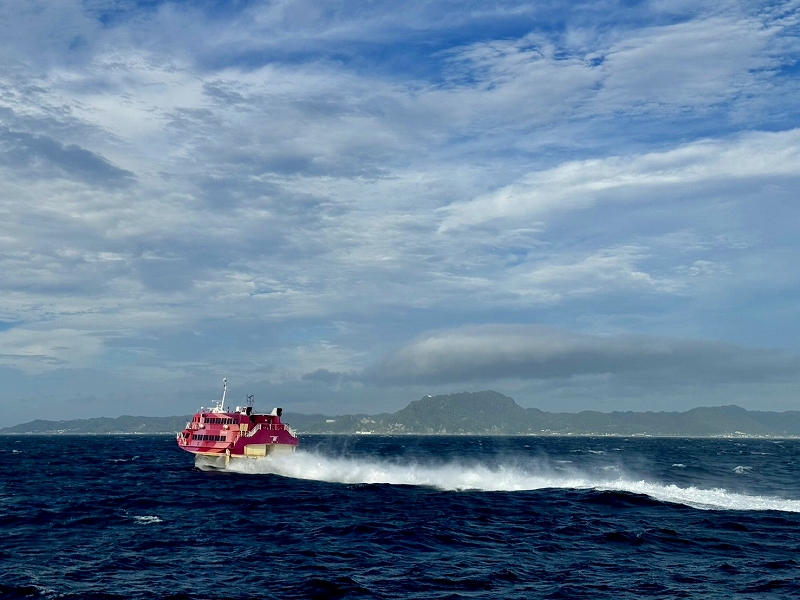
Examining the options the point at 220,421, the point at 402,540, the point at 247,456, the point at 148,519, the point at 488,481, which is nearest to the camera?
the point at 402,540

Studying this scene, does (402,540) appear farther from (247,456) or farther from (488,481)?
(247,456)

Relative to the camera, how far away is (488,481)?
62.9m

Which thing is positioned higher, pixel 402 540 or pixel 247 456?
pixel 247 456

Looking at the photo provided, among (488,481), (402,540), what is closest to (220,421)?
(488,481)

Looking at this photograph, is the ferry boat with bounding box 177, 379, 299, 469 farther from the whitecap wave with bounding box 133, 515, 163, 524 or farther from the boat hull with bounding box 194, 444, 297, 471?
the whitecap wave with bounding box 133, 515, 163, 524

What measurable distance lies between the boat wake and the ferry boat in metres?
1.51

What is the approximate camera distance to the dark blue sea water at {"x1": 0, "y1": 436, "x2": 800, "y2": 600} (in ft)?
91.7

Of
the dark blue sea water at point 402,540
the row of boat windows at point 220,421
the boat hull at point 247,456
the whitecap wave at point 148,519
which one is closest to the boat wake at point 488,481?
the dark blue sea water at point 402,540

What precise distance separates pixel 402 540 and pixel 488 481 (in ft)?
89.0

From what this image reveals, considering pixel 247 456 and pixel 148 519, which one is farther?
pixel 247 456

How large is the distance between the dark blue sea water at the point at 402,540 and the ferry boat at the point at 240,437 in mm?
15056

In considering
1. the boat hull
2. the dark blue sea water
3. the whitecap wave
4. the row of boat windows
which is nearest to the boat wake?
the dark blue sea water

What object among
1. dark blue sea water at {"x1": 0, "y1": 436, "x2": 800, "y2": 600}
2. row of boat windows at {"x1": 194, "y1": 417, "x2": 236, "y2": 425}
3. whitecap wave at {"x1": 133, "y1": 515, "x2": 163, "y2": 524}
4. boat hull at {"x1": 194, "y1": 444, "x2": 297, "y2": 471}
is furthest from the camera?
row of boat windows at {"x1": 194, "y1": 417, "x2": 236, "y2": 425}

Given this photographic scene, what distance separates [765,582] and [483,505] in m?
23.5
